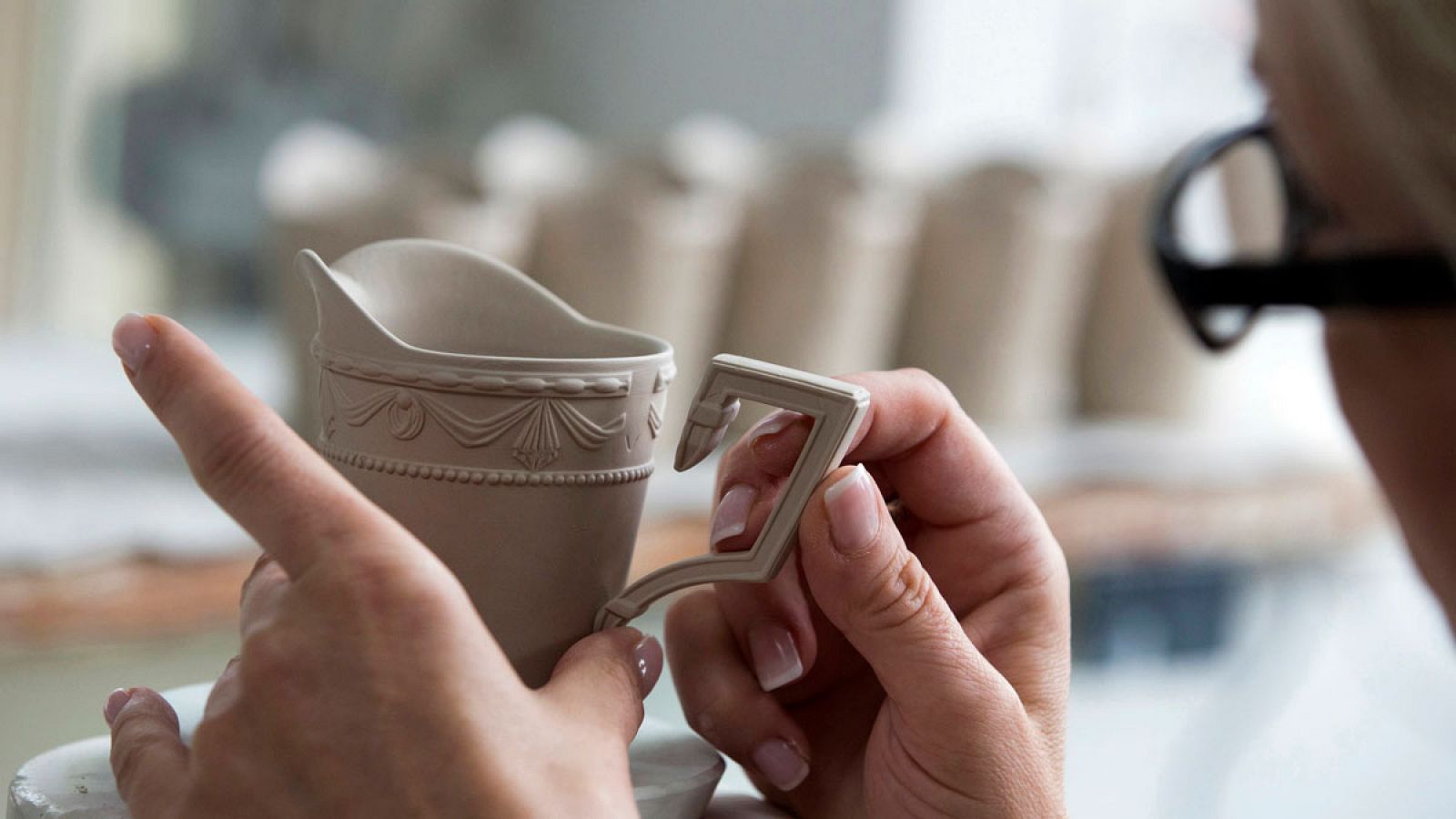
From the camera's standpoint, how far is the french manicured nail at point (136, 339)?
0.48 m

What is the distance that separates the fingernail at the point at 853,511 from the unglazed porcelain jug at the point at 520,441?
13 mm

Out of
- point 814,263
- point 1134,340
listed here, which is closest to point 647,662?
point 814,263

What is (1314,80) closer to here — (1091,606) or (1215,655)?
(1091,606)

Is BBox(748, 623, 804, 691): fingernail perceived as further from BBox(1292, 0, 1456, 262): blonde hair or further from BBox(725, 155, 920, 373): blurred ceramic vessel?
BBox(725, 155, 920, 373): blurred ceramic vessel

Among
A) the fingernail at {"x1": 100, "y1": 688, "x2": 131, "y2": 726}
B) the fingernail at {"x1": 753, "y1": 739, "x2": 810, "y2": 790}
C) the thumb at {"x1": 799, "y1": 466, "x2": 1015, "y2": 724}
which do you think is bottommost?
the fingernail at {"x1": 753, "y1": 739, "x2": 810, "y2": 790}

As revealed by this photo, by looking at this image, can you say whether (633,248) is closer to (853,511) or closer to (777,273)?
(777,273)

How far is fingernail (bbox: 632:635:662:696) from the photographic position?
0.57m

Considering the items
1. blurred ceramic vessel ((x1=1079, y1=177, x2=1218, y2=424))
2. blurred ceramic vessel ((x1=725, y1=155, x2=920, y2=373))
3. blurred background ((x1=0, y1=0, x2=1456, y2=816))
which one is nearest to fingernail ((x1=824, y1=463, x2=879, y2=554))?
blurred background ((x1=0, y1=0, x2=1456, y2=816))

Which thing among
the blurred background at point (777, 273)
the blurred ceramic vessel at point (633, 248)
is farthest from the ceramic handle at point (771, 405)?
the blurred ceramic vessel at point (633, 248)

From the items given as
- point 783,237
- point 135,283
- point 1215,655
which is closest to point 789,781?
point 783,237

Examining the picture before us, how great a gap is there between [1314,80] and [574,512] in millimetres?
320

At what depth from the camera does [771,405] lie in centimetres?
53

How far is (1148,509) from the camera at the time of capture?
81.7 inches

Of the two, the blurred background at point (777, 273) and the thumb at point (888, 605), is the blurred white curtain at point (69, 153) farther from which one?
the thumb at point (888, 605)
